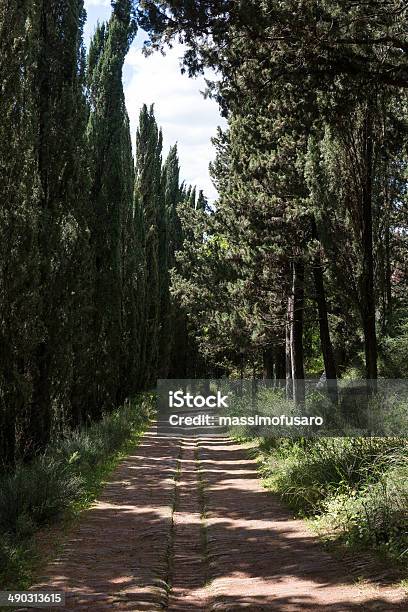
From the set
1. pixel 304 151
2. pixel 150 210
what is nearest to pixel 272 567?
pixel 304 151

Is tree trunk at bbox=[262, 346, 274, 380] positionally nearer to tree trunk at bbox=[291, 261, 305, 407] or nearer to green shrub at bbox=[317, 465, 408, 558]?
tree trunk at bbox=[291, 261, 305, 407]

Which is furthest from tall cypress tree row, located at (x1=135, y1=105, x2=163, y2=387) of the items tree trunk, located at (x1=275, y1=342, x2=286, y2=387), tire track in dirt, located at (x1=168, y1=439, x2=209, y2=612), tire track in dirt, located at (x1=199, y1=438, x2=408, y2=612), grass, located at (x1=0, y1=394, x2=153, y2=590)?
tire track in dirt, located at (x1=199, y1=438, x2=408, y2=612)

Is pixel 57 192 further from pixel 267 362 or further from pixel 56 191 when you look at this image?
pixel 267 362

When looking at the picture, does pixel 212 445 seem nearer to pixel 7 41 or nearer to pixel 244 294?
pixel 244 294

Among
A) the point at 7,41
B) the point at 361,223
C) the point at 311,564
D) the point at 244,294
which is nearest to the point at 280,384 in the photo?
the point at 244,294

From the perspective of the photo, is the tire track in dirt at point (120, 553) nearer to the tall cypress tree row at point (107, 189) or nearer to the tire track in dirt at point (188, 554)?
the tire track in dirt at point (188, 554)

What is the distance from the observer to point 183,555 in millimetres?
6711

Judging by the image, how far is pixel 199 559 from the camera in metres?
6.56

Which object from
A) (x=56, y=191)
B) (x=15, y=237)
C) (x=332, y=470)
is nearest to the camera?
(x=332, y=470)

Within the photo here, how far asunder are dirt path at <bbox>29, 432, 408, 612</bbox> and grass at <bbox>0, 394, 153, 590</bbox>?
0.28m

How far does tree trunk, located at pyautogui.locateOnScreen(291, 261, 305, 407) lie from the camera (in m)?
16.3

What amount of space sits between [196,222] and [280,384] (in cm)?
973

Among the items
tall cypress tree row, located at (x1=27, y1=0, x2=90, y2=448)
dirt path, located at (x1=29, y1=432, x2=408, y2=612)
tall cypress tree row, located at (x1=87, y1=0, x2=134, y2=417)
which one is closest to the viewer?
dirt path, located at (x1=29, y1=432, x2=408, y2=612)

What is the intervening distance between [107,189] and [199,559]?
15.7m
